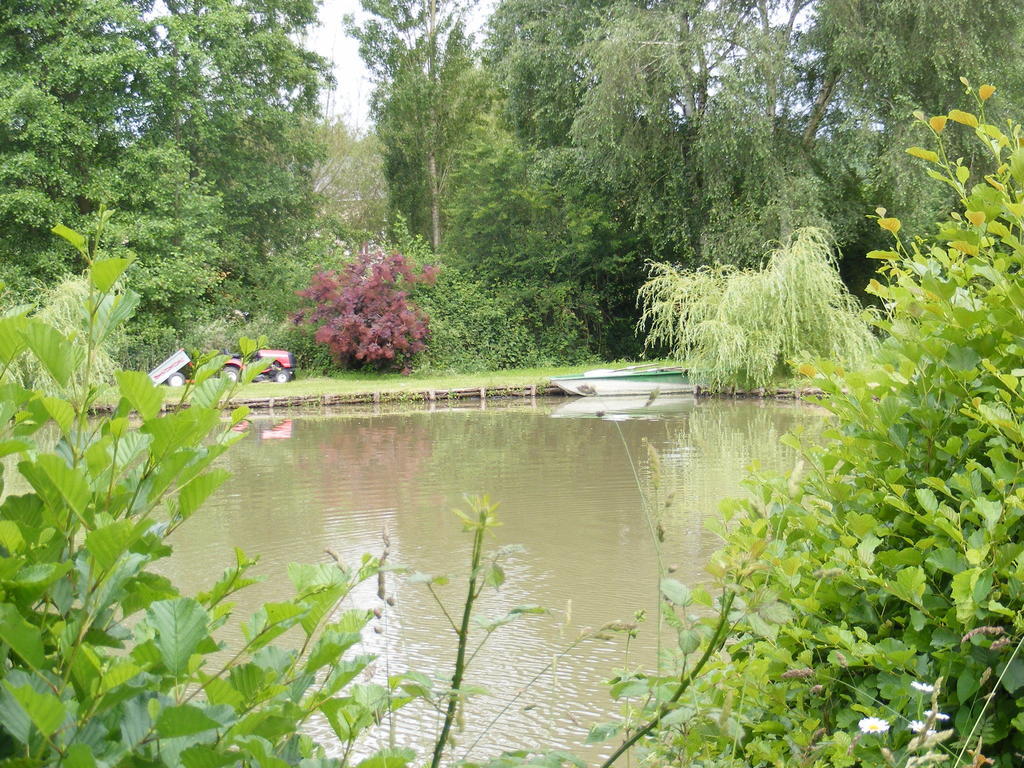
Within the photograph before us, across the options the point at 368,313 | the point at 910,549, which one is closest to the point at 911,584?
the point at 910,549

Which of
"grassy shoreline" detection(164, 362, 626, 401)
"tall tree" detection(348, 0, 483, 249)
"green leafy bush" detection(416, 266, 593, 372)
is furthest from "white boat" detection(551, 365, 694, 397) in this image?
"tall tree" detection(348, 0, 483, 249)

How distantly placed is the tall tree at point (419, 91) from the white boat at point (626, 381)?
1132cm

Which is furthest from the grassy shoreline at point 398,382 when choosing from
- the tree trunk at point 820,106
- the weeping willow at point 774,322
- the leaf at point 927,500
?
the leaf at point 927,500

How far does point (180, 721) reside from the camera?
73 cm

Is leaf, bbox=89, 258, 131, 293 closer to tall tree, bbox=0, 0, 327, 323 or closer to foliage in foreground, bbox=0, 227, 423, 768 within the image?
foliage in foreground, bbox=0, 227, 423, 768

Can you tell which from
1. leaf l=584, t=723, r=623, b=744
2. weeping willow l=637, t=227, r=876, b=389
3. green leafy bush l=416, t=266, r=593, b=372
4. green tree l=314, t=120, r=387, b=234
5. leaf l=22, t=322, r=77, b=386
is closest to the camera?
leaf l=22, t=322, r=77, b=386

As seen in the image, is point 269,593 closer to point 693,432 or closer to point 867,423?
point 867,423

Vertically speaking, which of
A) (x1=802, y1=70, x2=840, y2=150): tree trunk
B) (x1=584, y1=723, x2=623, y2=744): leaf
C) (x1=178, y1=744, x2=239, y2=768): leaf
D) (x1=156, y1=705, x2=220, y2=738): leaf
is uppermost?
(x1=802, y1=70, x2=840, y2=150): tree trunk

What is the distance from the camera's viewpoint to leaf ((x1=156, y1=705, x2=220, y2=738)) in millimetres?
729

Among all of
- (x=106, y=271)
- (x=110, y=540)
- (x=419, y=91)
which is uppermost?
(x=419, y=91)

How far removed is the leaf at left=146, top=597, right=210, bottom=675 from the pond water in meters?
0.33

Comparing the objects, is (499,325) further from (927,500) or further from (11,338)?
(11,338)

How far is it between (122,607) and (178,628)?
167 mm

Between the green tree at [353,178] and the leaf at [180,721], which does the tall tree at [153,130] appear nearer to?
the green tree at [353,178]
